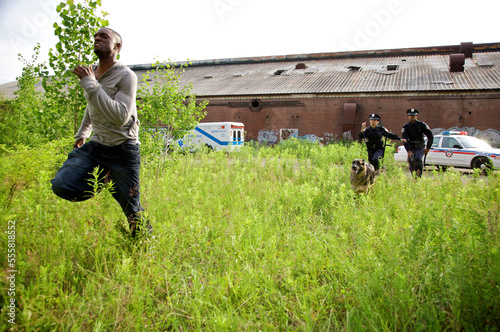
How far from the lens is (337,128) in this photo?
2398 centimetres

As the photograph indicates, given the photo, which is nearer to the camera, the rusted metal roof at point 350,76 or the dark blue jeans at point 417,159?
the dark blue jeans at point 417,159

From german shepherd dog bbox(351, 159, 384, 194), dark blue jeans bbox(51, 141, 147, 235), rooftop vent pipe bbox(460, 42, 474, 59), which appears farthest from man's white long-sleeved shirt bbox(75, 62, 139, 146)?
rooftop vent pipe bbox(460, 42, 474, 59)

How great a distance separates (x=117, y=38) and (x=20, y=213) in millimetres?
1933

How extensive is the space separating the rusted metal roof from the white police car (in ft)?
32.6

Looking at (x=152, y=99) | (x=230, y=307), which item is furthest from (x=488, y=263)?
(x=152, y=99)

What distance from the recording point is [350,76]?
26141mm

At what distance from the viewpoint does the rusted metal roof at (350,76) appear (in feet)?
72.4

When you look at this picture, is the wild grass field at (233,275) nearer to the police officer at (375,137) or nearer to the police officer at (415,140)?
the police officer at (375,137)

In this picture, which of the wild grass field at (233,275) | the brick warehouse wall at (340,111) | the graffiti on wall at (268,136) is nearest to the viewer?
the wild grass field at (233,275)

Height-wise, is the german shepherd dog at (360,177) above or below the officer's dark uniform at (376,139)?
below

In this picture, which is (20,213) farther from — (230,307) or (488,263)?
(488,263)

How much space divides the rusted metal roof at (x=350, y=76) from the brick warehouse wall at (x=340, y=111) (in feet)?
2.21

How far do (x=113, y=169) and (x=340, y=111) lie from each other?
75.0 ft

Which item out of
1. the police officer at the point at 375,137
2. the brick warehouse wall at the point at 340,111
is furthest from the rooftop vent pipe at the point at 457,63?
the police officer at the point at 375,137
